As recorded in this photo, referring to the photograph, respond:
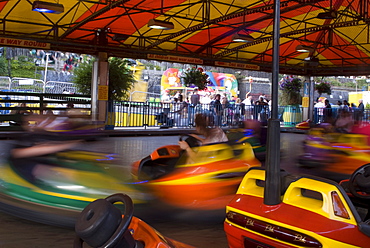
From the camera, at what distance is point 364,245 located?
1.70 meters

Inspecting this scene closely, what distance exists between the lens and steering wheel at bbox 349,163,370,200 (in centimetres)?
219

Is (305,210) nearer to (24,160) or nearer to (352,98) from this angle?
(24,160)

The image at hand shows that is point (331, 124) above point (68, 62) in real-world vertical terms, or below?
below

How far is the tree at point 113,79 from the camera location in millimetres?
12594

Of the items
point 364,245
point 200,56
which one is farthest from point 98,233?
point 200,56

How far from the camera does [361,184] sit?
86.7 inches

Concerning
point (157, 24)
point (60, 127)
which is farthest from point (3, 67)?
point (60, 127)

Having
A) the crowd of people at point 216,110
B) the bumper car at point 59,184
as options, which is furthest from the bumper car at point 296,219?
the crowd of people at point 216,110

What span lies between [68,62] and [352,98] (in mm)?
16645

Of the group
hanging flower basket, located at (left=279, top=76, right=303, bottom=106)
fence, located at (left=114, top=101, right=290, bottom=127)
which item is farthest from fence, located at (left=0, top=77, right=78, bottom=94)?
hanging flower basket, located at (left=279, top=76, right=303, bottom=106)

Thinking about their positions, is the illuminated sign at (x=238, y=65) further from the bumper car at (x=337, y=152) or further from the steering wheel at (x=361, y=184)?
the steering wheel at (x=361, y=184)

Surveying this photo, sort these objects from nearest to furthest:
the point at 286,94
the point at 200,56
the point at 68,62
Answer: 1. the point at 200,56
2. the point at 286,94
3. the point at 68,62

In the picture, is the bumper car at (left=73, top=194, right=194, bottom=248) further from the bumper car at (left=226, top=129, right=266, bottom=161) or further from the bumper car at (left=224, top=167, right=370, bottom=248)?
the bumper car at (left=226, top=129, right=266, bottom=161)

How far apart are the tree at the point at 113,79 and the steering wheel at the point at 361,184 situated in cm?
1080
